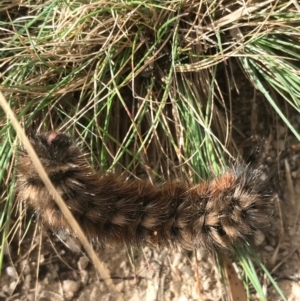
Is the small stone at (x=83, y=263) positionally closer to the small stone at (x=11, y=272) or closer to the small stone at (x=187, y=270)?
the small stone at (x=11, y=272)

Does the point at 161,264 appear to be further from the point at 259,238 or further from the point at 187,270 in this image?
the point at 259,238

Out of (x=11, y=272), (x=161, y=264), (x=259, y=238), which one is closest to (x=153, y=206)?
(x=161, y=264)

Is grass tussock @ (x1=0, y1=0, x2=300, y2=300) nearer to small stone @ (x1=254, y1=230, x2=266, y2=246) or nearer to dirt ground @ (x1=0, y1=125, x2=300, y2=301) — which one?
dirt ground @ (x1=0, y1=125, x2=300, y2=301)

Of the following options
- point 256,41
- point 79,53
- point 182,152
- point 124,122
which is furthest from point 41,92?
point 256,41

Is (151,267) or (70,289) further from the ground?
(151,267)

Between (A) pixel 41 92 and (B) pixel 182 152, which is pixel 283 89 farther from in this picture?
(A) pixel 41 92

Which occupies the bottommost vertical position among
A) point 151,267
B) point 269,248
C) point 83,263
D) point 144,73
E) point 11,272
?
point 11,272
